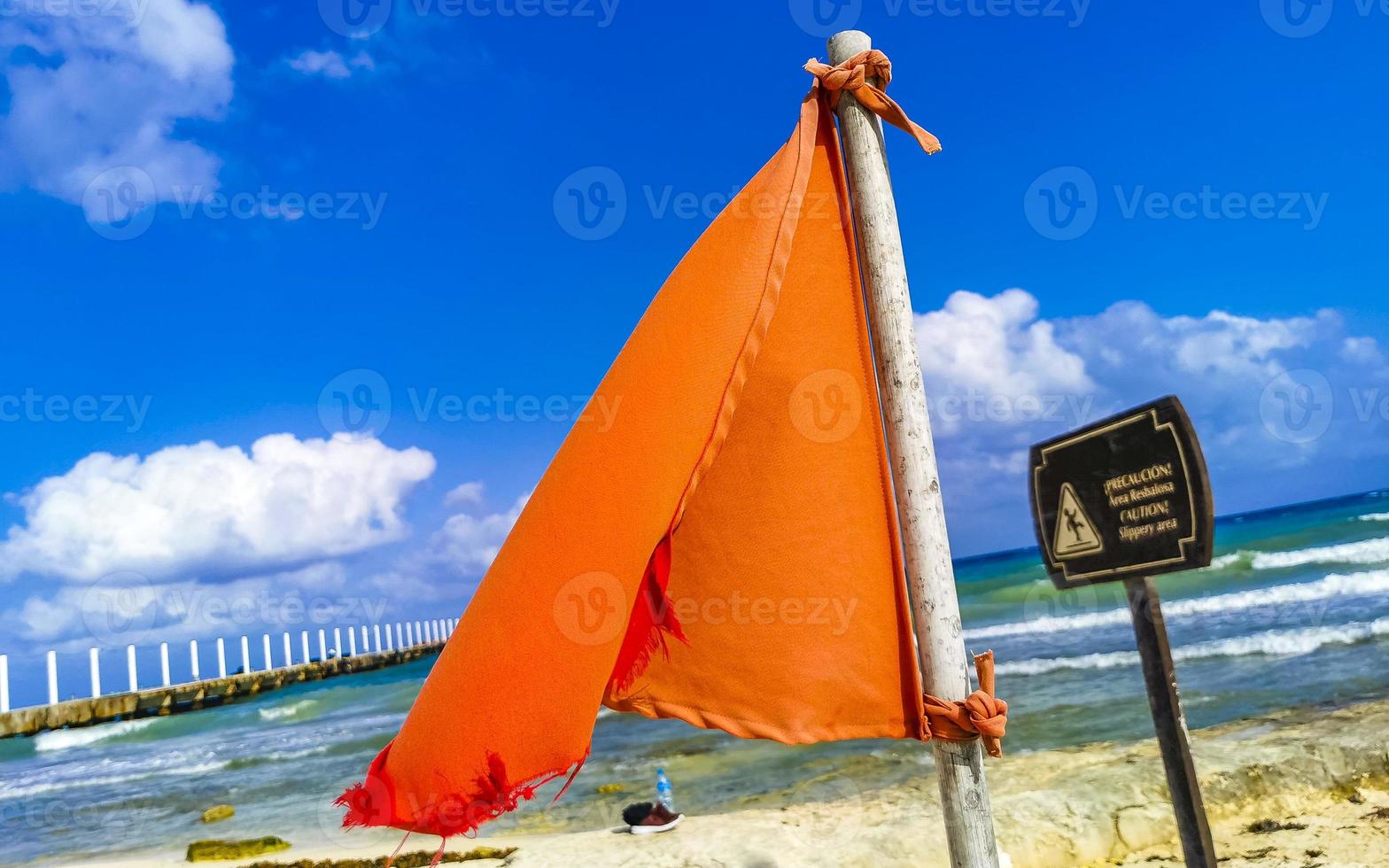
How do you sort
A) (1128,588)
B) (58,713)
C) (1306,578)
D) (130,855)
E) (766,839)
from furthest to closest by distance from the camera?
(58,713) → (1306,578) → (130,855) → (766,839) → (1128,588)

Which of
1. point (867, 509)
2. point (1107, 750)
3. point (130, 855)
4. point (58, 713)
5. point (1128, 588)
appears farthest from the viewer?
point (58, 713)

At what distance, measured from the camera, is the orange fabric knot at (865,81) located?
9.41 feet

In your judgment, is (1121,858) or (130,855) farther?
(130,855)

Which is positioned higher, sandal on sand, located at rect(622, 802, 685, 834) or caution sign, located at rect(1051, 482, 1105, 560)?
caution sign, located at rect(1051, 482, 1105, 560)

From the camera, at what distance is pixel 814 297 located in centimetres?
284

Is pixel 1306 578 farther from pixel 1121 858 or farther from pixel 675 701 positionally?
pixel 675 701

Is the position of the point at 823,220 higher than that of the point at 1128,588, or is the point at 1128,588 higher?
the point at 823,220

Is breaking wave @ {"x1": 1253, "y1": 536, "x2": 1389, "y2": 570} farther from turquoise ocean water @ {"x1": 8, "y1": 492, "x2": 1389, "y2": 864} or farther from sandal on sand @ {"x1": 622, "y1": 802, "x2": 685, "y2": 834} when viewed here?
sandal on sand @ {"x1": 622, "y1": 802, "x2": 685, "y2": 834}

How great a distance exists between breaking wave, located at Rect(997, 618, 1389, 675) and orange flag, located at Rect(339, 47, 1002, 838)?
1237 centimetres

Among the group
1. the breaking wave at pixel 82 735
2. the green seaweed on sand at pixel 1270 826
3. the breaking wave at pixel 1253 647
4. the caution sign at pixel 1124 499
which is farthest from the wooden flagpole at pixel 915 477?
the breaking wave at pixel 82 735

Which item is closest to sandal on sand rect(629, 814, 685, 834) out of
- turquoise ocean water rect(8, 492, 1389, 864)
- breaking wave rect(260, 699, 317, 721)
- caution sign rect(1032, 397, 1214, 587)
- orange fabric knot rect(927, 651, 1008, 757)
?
turquoise ocean water rect(8, 492, 1389, 864)

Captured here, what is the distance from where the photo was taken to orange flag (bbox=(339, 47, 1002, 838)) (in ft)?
7.54

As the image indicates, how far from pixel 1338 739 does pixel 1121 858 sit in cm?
268

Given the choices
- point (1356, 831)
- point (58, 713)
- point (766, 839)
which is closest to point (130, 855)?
point (766, 839)
